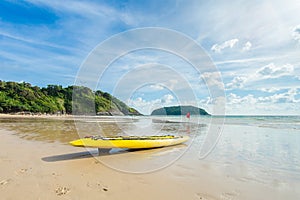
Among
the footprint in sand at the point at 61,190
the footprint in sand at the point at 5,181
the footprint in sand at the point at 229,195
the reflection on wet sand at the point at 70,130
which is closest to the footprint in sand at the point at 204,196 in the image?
the footprint in sand at the point at 229,195

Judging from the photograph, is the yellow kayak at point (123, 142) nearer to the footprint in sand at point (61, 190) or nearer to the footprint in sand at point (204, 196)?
the footprint in sand at point (61, 190)

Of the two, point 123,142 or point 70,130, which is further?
point 70,130

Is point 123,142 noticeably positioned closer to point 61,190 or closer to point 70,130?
point 61,190

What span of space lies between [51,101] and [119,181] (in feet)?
207

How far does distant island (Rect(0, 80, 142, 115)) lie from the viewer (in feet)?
148

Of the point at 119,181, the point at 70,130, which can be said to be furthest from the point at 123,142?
the point at 70,130

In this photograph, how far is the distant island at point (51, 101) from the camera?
1773 inches

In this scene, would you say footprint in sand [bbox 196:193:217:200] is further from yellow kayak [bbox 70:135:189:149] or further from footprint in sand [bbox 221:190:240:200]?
yellow kayak [bbox 70:135:189:149]

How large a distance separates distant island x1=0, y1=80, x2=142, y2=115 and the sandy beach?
133ft

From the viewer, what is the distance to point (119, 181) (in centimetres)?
448

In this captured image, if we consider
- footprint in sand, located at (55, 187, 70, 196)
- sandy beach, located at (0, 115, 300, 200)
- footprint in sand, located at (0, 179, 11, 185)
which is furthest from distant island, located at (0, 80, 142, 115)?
footprint in sand, located at (55, 187, 70, 196)

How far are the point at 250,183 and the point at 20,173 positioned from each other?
5.72 m

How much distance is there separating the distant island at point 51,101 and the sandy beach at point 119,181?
40.7 m

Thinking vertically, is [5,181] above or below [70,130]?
below
